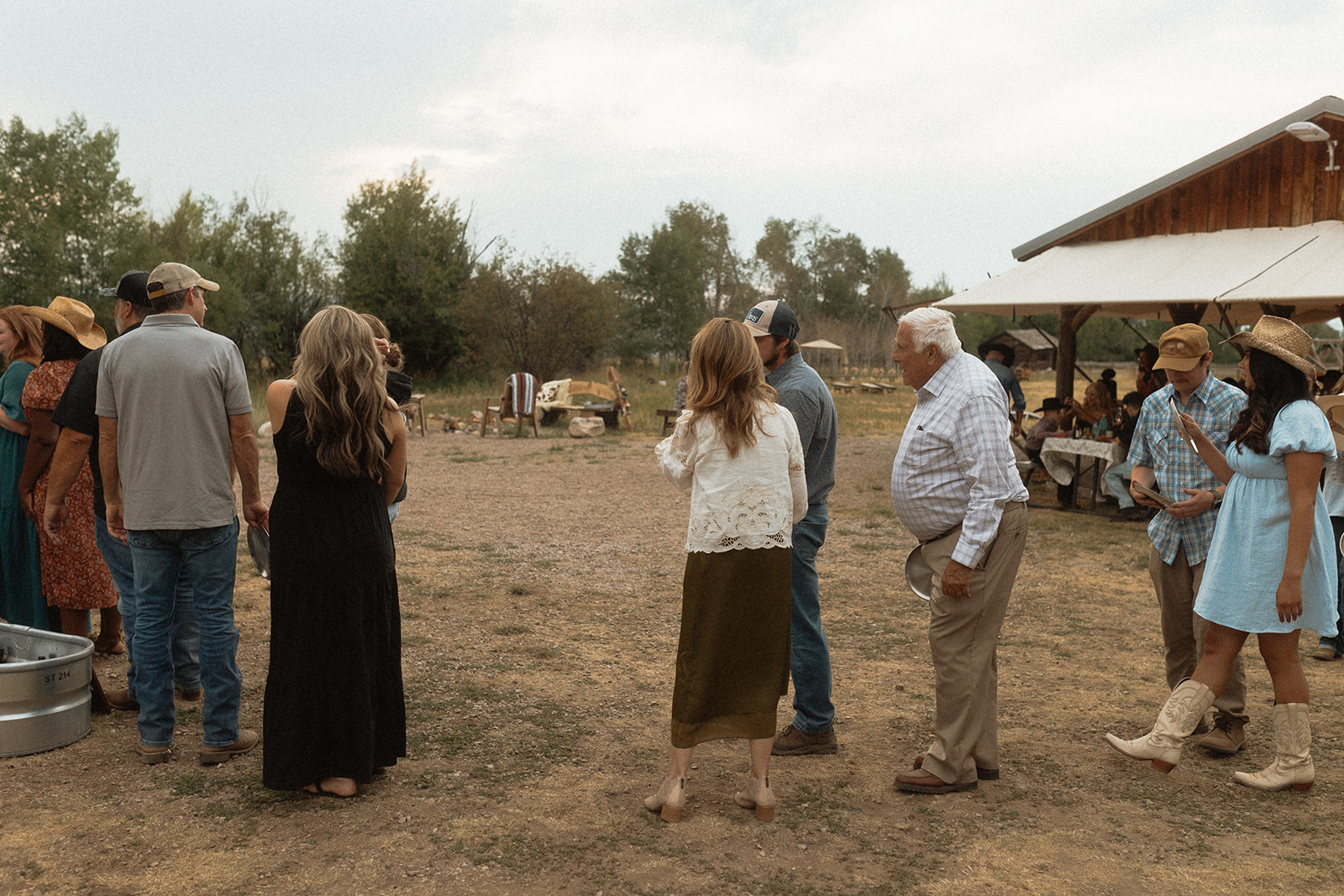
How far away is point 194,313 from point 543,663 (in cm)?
247

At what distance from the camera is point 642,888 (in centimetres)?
295

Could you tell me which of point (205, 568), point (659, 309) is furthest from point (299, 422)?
point (659, 309)

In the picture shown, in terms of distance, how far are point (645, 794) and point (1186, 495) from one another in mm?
2412

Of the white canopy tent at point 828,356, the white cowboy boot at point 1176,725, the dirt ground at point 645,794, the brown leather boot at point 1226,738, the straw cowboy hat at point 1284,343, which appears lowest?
the dirt ground at point 645,794

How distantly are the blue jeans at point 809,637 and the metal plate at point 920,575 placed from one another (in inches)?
13.3

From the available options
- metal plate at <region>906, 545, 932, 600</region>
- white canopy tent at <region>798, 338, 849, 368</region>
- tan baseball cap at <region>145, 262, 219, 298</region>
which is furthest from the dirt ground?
white canopy tent at <region>798, 338, 849, 368</region>

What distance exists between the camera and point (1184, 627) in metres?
4.19

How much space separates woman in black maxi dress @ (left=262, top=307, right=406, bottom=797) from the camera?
336 centimetres

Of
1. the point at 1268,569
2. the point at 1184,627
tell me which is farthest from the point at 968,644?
the point at 1184,627

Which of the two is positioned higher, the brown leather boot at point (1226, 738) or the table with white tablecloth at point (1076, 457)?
the table with white tablecloth at point (1076, 457)

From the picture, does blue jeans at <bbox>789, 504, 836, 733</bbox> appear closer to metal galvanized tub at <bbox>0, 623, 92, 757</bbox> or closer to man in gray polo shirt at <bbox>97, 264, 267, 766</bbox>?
man in gray polo shirt at <bbox>97, 264, 267, 766</bbox>

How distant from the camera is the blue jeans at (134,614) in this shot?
4195 millimetres

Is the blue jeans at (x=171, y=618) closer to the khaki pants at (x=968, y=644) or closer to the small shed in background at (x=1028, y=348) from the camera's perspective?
the khaki pants at (x=968, y=644)

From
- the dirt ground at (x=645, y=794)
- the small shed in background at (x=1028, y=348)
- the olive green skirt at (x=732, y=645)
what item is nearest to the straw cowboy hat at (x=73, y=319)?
the dirt ground at (x=645, y=794)
